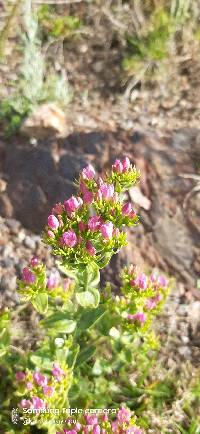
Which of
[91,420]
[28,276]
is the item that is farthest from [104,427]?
[28,276]

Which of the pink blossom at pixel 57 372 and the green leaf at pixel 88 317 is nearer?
the pink blossom at pixel 57 372

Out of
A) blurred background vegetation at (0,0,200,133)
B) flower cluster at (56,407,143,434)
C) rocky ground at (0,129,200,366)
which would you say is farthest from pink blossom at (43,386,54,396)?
blurred background vegetation at (0,0,200,133)

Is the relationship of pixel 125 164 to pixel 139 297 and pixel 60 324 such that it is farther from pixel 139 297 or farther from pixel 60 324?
pixel 60 324

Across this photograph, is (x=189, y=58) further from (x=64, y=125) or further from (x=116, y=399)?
(x=116, y=399)

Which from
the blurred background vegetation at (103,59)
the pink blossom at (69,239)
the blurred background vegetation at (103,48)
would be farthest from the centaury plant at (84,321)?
the blurred background vegetation at (103,48)

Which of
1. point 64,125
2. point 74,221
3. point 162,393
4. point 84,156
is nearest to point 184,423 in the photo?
point 162,393

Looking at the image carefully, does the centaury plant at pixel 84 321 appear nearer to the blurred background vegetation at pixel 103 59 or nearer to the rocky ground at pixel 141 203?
the rocky ground at pixel 141 203

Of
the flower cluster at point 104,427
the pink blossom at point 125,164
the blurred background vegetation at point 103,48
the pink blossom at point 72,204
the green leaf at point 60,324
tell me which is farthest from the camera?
the blurred background vegetation at point 103,48

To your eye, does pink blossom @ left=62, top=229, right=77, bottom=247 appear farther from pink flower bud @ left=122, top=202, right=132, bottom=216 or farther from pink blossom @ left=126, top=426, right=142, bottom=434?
pink blossom @ left=126, top=426, right=142, bottom=434
